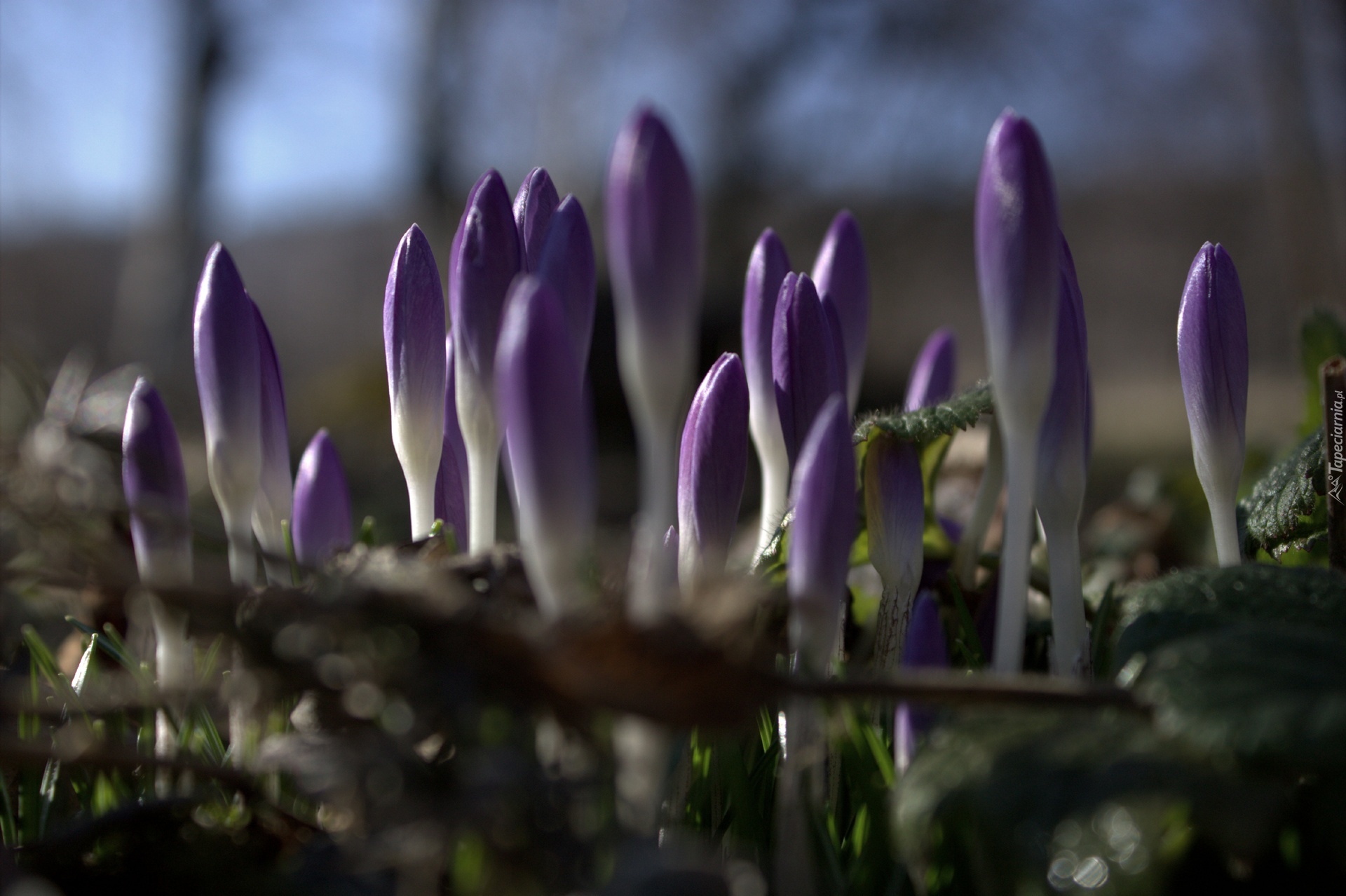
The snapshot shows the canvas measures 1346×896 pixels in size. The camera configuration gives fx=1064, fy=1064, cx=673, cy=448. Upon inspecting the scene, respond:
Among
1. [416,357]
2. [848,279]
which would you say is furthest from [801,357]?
[416,357]

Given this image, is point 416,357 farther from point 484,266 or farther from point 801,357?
point 801,357

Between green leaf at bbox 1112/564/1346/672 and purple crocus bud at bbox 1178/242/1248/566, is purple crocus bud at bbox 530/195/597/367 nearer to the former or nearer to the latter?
green leaf at bbox 1112/564/1346/672

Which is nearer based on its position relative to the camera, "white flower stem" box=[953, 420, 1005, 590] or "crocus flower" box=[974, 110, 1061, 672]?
"crocus flower" box=[974, 110, 1061, 672]

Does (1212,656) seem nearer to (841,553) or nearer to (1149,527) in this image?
(841,553)

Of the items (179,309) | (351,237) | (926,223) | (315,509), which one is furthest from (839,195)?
(315,509)

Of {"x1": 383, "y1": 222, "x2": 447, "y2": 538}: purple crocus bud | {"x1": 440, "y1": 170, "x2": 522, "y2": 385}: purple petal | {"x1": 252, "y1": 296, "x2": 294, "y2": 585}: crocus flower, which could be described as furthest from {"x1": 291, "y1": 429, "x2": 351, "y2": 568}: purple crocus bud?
{"x1": 440, "y1": 170, "x2": 522, "y2": 385}: purple petal

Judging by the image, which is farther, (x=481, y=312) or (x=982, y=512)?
(x=982, y=512)
